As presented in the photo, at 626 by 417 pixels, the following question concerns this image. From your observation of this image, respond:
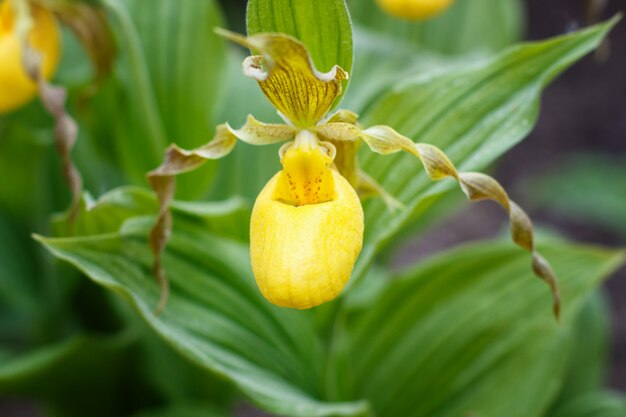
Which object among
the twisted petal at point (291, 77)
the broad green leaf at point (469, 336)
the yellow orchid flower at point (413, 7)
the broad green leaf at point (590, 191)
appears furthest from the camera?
the broad green leaf at point (590, 191)

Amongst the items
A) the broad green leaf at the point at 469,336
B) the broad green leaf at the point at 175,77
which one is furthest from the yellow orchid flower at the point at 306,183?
the broad green leaf at the point at 175,77

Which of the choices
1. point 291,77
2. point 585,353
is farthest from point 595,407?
point 291,77

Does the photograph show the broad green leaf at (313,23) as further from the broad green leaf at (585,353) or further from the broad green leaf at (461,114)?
the broad green leaf at (585,353)

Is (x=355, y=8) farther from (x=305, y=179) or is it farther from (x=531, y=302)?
(x=305, y=179)

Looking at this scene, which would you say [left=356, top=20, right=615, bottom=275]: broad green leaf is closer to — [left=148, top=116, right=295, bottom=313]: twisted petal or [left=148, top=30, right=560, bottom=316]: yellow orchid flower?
[left=148, top=30, right=560, bottom=316]: yellow orchid flower

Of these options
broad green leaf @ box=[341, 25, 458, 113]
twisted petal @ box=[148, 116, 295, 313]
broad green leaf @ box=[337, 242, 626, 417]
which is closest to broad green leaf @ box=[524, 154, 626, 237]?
broad green leaf @ box=[341, 25, 458, 113]

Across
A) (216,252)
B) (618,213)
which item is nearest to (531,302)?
(216,252)
